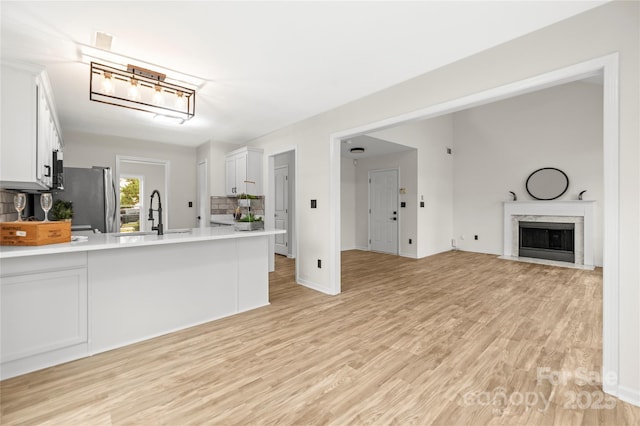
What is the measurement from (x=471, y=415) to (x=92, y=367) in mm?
2620

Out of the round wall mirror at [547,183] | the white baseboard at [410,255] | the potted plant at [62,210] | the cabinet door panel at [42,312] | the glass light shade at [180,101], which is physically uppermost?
the glass light shade at [180,101]

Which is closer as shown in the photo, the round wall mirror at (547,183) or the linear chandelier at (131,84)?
the linear chandelier at (131,84)

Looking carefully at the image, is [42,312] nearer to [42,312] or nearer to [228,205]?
[42,312]

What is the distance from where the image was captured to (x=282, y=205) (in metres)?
7.03

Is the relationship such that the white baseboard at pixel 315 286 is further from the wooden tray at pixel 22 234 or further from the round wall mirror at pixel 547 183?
the round wall mirror at pixel 547 183

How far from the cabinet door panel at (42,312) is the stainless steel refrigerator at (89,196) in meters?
2.45

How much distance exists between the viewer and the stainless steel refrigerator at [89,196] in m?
4.22

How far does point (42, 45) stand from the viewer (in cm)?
234

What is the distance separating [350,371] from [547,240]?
609 cm

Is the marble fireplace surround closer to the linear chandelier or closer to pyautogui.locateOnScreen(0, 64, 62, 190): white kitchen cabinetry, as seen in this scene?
the linear chandelier

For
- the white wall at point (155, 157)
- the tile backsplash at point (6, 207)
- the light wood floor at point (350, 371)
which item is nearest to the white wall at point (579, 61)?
the light wood floor at point (350, 371)

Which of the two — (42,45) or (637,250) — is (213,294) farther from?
(637,250)

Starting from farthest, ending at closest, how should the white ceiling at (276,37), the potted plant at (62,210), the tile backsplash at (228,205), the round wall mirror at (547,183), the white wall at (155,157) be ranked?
the round wall mirror at (547,183)
the tile backsplash at (228,205)
the white wall at (155,157)
the potted plant at (62,210)
the white ceiling at (276,37)

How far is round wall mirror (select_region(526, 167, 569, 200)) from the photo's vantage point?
5793 millimetres
